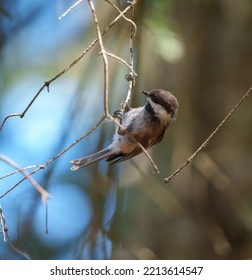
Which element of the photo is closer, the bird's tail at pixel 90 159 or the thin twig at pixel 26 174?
the thin twig at pixel 26 174

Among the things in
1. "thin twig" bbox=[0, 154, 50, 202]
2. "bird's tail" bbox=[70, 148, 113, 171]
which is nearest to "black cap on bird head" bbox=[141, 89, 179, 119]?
"bird's tail" bbox=[70, 148, 113, 171]

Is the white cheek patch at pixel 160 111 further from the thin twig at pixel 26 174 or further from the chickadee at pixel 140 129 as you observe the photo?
the thin twig at pixel 26 174

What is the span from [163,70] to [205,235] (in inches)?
16.6

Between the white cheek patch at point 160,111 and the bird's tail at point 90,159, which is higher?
the white cheek patch at point 160,111

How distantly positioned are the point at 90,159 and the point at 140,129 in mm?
120

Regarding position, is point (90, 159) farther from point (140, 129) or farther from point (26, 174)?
point (26, 174)

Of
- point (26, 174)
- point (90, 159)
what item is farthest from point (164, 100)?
point (26, 174)

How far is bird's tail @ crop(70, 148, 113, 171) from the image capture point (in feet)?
3.10

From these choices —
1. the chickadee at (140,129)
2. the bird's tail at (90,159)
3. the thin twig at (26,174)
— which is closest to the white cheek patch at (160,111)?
the chickadee at (140,129)

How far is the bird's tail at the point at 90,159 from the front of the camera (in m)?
0.94

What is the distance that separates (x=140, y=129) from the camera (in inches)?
39.3

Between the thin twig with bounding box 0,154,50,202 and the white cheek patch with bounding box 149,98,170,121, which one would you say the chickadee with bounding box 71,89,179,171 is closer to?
the white cheek patch with bounding box 149,98,170,121

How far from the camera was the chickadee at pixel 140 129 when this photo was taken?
0.94 meters
